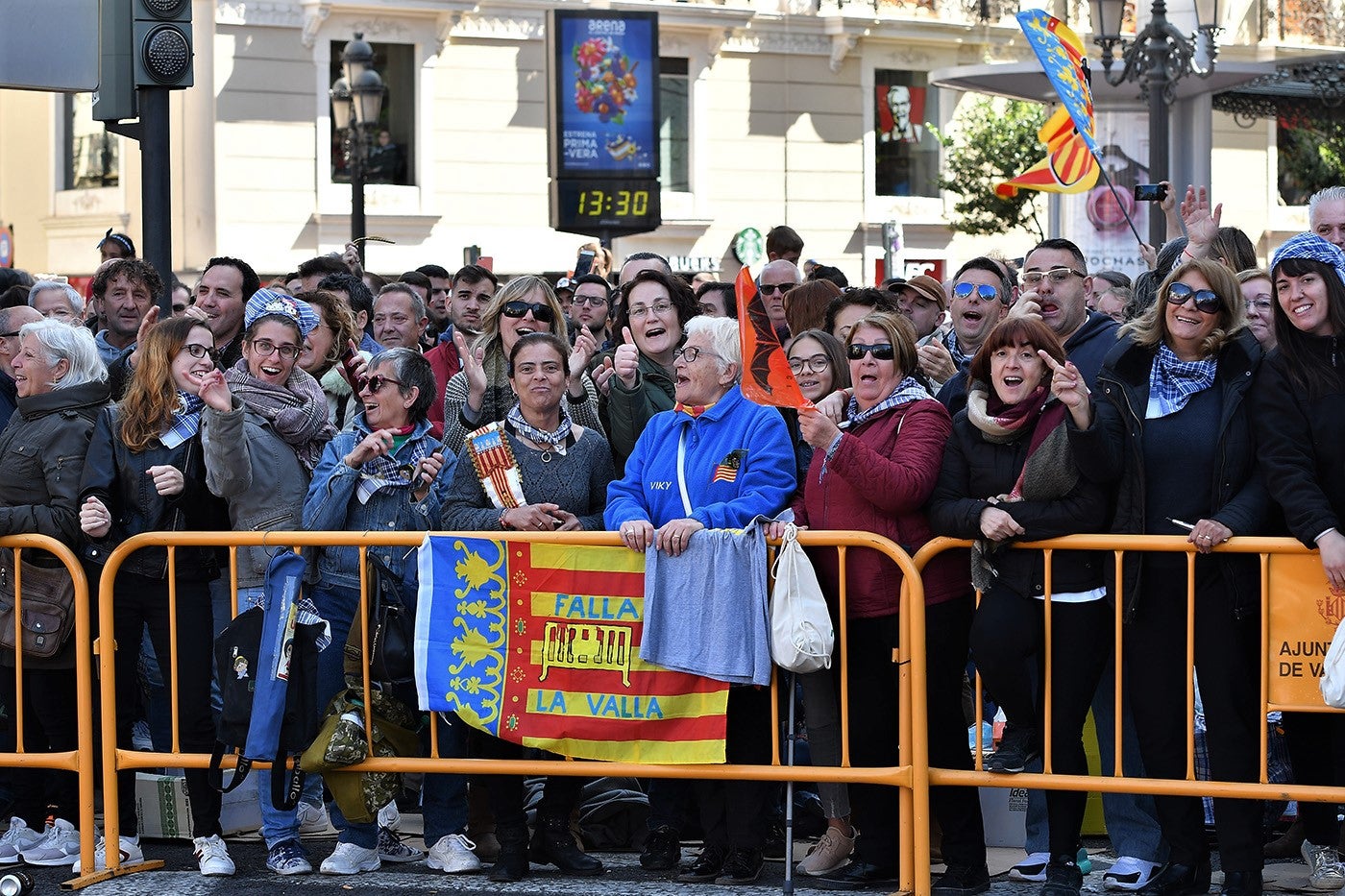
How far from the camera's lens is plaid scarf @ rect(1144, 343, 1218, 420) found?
6.31m

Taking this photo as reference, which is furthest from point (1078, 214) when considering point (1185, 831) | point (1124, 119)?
point (1185, 831)

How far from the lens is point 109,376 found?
8.07 m

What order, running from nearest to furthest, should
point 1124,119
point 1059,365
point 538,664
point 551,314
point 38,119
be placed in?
point 1059,365 → point 538,664 → point 551,314 → point 1124,119 → point 38,119

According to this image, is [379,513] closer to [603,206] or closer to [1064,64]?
[1064,64]

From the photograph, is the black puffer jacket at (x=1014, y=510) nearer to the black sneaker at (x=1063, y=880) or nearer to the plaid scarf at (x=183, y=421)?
the black sneaker at (x=1063, y=880)

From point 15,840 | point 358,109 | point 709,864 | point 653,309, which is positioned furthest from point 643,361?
point 358,109

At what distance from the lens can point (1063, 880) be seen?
20.9 feet

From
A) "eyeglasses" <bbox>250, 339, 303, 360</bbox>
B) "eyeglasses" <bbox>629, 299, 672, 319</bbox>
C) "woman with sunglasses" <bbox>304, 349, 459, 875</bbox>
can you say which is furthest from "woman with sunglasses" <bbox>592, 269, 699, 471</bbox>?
"eyeglasses" <bbox>250, 339, 303, 360</bbox>

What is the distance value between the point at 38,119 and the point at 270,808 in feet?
84.2

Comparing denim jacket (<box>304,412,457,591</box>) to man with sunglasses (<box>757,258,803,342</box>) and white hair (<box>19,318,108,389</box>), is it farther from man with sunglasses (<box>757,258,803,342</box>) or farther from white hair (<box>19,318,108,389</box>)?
man with sunglasses (<box>757,258,803,342</box>)

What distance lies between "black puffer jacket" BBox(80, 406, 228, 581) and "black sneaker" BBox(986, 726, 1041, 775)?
9.88ft

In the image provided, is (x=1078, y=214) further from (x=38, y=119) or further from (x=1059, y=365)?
(x=38, y=119)

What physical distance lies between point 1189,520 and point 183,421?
3.74 m

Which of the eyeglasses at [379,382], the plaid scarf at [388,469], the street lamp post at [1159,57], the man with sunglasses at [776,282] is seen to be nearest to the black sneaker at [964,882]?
the plaid scarf at [388,469]
